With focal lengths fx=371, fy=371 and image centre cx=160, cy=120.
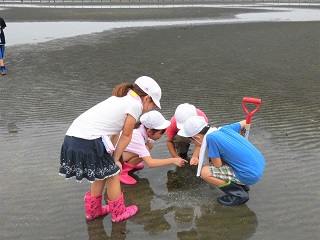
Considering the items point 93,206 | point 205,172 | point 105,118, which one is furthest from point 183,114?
point 93,206

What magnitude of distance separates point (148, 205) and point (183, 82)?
5.25 meters

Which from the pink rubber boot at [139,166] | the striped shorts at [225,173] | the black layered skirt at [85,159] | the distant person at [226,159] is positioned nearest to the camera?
the black layered skirt at [85,159]

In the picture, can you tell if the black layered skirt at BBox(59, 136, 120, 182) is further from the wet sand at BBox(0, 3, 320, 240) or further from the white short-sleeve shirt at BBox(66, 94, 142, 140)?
the wet sand at BBox(0, 3, 320, 240)

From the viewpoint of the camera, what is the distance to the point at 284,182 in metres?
4.42

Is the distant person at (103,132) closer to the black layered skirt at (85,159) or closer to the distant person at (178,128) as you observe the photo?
the black layered skirt at (85,159)

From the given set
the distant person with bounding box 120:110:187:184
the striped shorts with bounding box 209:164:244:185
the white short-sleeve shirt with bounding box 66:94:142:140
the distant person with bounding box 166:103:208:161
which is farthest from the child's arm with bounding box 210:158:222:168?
the white short-sleeve shirt with bounding box 66:94:142:140

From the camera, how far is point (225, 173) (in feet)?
13.0

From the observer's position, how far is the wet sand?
12.1 feet

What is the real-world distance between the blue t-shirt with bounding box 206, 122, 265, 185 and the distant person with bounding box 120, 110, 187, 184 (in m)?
0.54

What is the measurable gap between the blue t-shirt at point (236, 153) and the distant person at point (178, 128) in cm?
57

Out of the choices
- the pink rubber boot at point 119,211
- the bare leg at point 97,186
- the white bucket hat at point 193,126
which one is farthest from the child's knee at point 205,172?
the bare leg at point 97,186

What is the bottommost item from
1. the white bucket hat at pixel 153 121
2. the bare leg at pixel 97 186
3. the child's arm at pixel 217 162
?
the bare leg at pixel 97 186

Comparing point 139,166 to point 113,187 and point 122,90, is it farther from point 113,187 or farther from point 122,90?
point 122,90

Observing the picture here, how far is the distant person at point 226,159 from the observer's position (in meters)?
3.79
